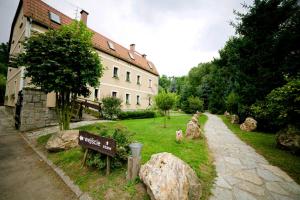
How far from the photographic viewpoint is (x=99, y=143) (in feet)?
12.1

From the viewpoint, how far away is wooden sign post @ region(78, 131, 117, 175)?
349cm

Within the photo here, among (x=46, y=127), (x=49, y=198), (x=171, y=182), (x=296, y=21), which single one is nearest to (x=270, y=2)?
(x=296, y=21)

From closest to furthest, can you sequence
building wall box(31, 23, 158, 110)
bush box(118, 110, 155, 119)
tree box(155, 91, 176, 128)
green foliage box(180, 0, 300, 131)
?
green foliage box(180, 0, 300, 131) < tree box(155, 91, 176, 128) < bush box(118, 110, 155, 119) < building wall box(31, 23, 158, 110)

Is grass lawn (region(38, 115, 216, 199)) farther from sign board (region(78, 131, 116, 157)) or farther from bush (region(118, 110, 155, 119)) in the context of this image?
bush (region(118, 110, 155, 119))

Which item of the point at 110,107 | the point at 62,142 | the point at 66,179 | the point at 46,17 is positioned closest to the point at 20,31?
the point at 46,17

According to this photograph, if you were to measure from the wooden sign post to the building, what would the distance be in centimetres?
543

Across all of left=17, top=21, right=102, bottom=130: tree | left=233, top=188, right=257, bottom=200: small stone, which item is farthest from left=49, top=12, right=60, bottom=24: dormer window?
left=233, top=188, right=257, bottom=200: small stone

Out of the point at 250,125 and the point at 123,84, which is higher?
the point at 123,84

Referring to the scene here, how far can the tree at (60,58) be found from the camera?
609cm

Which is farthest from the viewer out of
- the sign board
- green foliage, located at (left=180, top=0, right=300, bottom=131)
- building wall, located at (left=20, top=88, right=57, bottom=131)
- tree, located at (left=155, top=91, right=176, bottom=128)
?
tree, located at (left=155, top=91, right=176, bottom=128)

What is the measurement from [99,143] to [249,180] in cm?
382

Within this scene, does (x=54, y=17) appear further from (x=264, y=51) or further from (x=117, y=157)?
(x=264, y=51)

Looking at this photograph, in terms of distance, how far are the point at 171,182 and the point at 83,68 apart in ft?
19.7

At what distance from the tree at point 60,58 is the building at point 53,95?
5.68 ft
